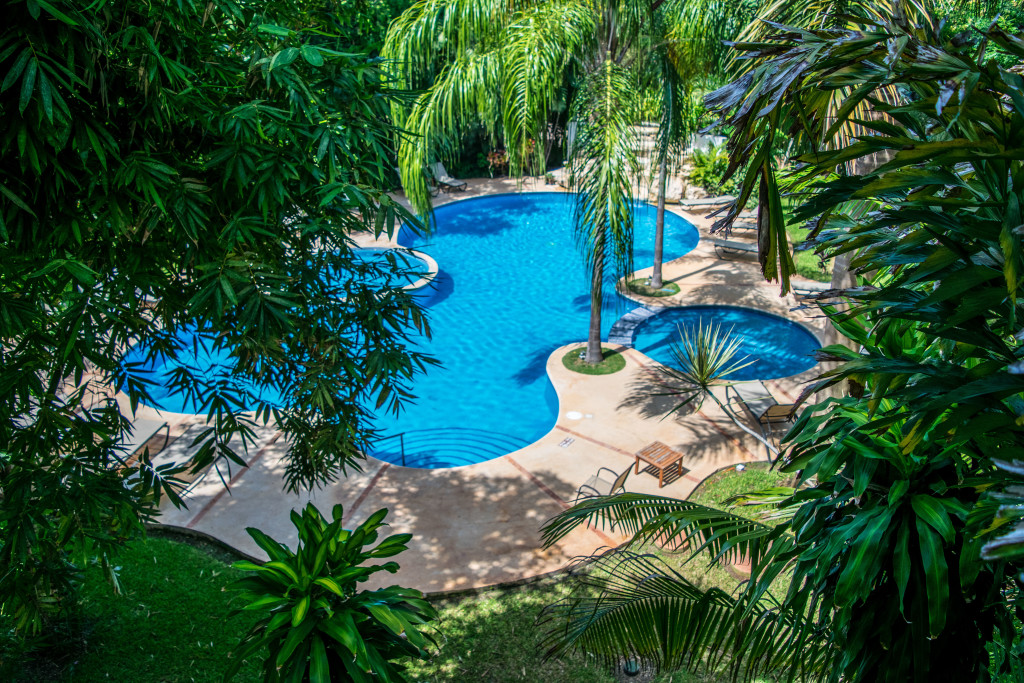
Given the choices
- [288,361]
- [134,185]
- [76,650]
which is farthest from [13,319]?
[76,650]

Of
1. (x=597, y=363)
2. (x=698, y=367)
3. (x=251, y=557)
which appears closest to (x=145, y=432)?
(x=251, y=557)

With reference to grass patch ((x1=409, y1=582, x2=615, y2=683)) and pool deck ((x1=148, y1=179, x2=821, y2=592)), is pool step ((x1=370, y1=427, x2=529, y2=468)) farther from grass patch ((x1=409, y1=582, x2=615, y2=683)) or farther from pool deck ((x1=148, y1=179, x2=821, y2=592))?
grass patch ((x1=409, y1=582, x2=615, y2=683))

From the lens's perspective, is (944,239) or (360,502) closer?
(944,239)

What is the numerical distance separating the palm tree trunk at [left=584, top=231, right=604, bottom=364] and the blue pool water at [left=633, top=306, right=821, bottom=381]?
1314 mm

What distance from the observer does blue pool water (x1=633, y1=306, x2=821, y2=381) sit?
1291 cm

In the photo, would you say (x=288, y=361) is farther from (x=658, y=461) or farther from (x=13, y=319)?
(x=658, y=461)

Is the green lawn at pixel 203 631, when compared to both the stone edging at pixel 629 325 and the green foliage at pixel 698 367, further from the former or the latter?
the stone edging at pixel 629 325

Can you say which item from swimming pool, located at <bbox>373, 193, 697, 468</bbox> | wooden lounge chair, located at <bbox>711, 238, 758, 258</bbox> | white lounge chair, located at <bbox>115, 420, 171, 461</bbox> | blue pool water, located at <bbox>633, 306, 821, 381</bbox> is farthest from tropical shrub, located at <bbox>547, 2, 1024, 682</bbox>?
wooden lounge chair, located at <bbox>711, 238, 758, 258</bbox>

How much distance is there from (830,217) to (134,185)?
386cm

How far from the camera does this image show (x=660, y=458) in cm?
915

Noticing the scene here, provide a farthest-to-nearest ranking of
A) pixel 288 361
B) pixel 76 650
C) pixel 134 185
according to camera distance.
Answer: pixel 76 650
pixel 288 361
pixel 134 185

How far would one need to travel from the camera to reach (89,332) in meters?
4.08

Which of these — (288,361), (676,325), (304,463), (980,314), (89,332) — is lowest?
(676,325)

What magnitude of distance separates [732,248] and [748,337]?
169 inches
